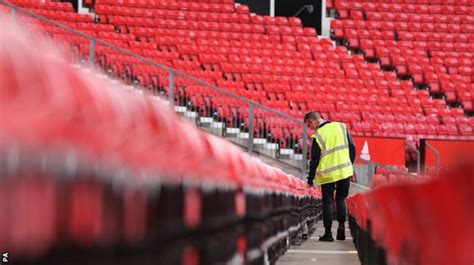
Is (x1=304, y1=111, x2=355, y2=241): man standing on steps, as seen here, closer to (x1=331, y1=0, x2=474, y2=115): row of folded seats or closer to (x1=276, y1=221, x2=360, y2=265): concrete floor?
(x1=276, y1=221, x2=360, y2=265): concrete floor

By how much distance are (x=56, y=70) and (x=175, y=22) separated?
18154mm

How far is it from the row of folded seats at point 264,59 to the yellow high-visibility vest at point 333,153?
25.4 ft

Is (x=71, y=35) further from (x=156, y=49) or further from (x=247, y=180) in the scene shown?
(x=247, y=180)

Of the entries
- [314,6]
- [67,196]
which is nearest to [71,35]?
[67,196]

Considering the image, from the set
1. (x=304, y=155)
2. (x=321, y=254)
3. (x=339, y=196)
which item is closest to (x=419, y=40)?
(x=304, y=155)

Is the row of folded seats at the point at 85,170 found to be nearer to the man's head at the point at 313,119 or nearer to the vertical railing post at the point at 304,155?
the man's head at the point at 313,119

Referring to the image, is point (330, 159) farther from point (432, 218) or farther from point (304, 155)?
point (432, 218)

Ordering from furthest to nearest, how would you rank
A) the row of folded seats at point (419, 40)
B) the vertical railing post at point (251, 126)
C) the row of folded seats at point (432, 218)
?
the row of folded seats at point (419, 40) → the vertical railing post at point (251, 126) → the row of folded seats at point (432, 218)

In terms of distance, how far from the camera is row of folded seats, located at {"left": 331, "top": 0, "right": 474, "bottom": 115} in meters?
18.4

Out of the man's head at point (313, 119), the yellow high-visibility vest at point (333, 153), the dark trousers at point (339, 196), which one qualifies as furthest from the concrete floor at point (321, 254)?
the man's head at point (313, 119)

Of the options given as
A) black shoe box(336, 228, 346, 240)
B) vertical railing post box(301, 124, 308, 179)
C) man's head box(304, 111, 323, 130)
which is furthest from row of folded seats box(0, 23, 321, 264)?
vertical railing post box(301, 124, 308, 179)

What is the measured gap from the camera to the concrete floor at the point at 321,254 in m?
5.23

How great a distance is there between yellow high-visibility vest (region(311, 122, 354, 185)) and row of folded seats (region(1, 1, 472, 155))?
25.4ft

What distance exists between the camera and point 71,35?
1097cm
